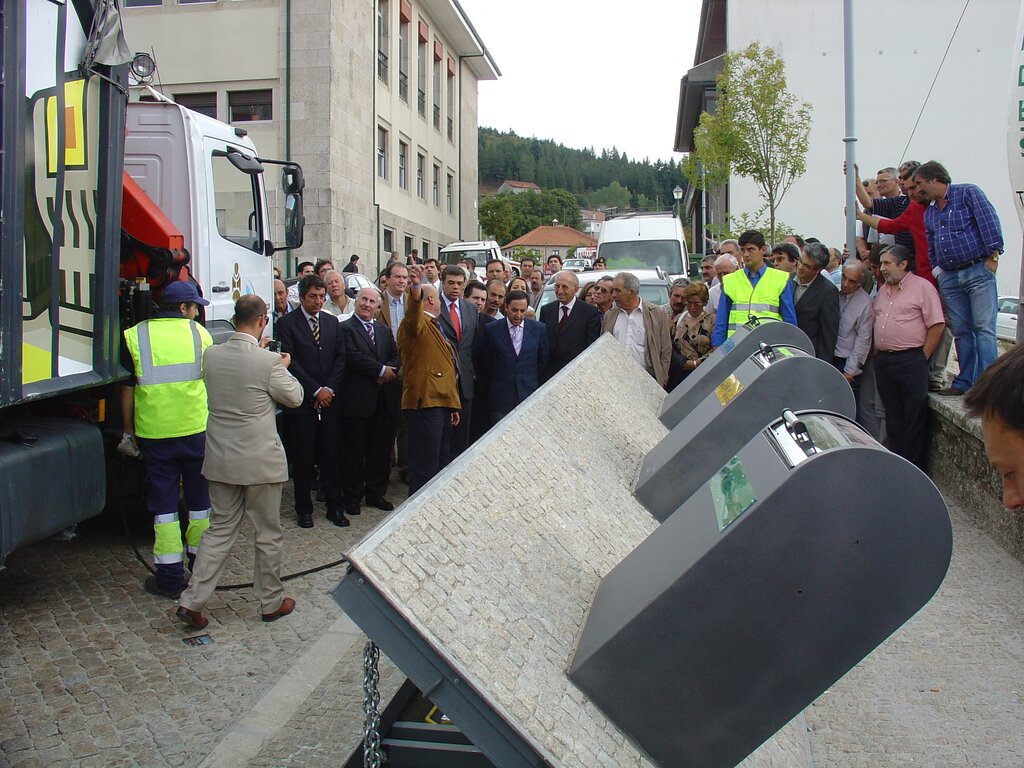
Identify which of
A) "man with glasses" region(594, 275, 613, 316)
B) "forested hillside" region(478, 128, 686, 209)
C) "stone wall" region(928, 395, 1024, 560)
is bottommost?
"stone wall" region(928, 395, 1024, 560)

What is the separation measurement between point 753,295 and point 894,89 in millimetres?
26487

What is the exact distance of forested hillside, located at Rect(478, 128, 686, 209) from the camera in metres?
154

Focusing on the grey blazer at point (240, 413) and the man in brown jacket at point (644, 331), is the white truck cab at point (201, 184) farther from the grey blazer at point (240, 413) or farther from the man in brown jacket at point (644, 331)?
the man in brown jacket at point (644, 331)

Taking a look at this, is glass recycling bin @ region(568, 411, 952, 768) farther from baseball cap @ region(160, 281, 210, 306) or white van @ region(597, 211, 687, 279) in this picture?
white van @ region(597, 211, 687, 279)

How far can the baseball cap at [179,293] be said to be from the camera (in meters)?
5.94

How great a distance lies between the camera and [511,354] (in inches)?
329

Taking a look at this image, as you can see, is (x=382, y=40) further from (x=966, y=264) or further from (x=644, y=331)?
(x=966, y=264)

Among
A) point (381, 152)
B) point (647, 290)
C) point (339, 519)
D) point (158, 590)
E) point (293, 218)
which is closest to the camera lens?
point (158, 590)

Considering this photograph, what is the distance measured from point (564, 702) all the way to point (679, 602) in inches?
13.5

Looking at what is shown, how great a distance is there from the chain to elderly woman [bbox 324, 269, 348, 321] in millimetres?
7221

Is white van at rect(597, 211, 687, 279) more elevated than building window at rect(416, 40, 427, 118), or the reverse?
building window at rect(416, 40, 427, 118)

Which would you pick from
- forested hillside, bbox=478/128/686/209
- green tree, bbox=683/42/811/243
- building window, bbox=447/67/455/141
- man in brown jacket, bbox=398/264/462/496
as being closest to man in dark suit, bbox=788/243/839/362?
man in brown jacket, bbox=398/264/462/496

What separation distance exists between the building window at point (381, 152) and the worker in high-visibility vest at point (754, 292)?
22.4m

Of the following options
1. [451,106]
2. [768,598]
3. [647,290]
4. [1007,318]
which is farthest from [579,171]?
[768,598]
